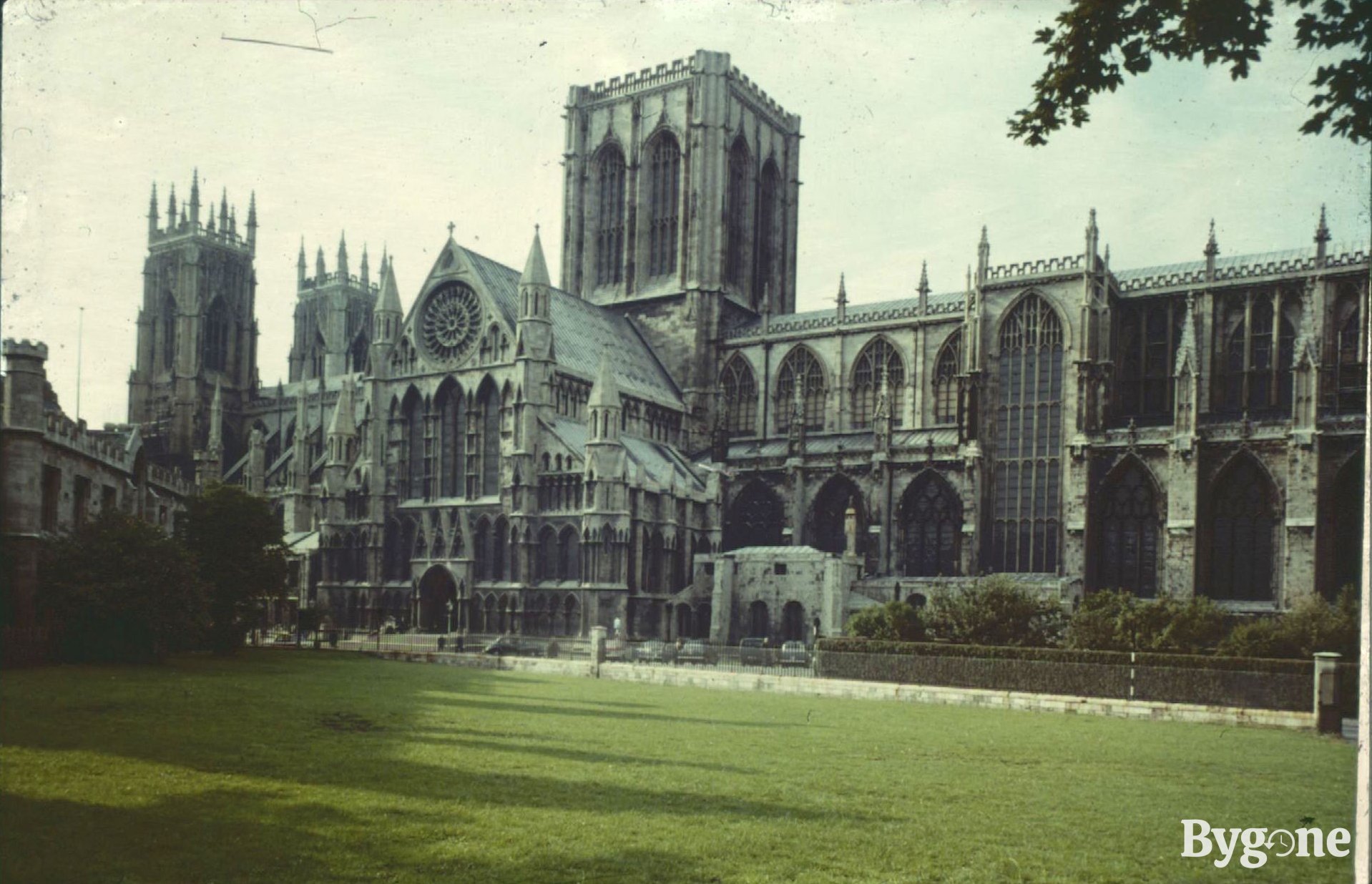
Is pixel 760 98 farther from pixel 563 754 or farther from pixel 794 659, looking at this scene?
pixel 563 754

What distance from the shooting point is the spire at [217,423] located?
93312 millimetres

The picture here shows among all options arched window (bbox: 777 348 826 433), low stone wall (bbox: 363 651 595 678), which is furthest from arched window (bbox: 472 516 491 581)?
arched window (bbox: 777 348 826 433)

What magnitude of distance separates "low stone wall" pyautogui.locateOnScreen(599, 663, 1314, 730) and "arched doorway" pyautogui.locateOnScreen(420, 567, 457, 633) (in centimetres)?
2167

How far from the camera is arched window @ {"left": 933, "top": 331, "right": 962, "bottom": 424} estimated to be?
64.9 meters

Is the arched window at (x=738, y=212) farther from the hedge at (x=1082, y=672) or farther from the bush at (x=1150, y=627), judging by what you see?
the bush at (x=1150, y=627)

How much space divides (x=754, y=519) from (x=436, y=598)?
1750 centimetres

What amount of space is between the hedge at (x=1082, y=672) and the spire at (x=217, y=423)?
65500mm

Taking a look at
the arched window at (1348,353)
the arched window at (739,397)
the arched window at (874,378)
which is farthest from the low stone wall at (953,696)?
the arched window at (739,397)

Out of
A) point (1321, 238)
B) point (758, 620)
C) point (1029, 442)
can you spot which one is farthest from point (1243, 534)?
point (758, 620)

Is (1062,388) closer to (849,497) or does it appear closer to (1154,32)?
(849,497)

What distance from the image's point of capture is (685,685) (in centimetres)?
4062

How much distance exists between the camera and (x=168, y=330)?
106 m

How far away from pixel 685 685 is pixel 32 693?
21479 millimetres

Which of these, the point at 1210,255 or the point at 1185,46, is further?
the point at 1210,255
